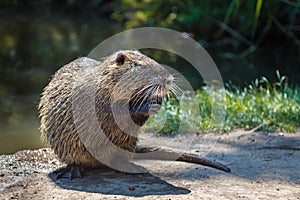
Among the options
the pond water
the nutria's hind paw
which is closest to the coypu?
the nutria's hind paw

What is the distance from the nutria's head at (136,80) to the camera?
11.4 feet

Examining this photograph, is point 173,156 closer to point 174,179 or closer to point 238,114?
point 174,179

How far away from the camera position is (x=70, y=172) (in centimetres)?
370

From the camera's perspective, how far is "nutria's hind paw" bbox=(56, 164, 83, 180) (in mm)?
3672

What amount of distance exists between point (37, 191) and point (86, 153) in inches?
17.4

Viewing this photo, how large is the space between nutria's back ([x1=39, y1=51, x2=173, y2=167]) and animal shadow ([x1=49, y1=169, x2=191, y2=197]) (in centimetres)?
12

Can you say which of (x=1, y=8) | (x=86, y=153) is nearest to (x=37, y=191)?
(x=86, y=153)

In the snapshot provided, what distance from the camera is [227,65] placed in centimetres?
914

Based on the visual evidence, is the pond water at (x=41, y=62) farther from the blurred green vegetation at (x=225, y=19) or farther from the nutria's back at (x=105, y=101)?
the nutria's back at (x=105, y=101)

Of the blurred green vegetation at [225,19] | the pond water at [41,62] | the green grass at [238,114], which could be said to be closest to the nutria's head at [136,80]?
the green grass at [238,114]

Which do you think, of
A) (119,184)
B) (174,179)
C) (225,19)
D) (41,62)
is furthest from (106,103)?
(41,62)

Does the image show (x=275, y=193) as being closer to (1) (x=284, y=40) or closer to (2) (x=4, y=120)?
(2) (x=4, y=120)

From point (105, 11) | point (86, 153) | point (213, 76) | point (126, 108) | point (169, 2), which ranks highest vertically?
point (105, 11)

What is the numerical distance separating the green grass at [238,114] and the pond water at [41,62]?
49.3 inches
